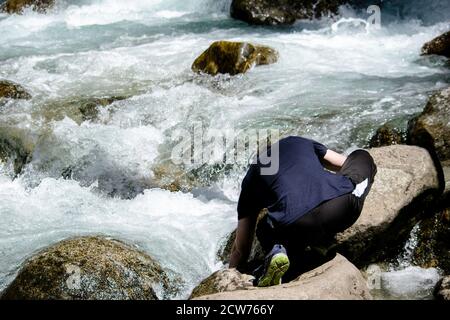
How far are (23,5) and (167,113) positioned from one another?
976 cm

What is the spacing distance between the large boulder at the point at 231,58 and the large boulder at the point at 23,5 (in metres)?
7.97

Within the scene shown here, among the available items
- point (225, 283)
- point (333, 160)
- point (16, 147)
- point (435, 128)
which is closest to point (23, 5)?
point (16, 147)

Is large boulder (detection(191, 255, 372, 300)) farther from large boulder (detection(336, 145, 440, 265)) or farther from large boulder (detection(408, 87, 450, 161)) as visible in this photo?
large boulder (detection(408, 87, 450, 161))

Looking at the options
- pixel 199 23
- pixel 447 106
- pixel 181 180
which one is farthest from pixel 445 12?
pixel 181 180

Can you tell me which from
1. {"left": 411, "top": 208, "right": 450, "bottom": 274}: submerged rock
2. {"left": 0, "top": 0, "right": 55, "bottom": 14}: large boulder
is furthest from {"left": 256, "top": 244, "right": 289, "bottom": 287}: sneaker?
{"left": 0, "top": 0, "right": 55, "bottom": 14}: large boulder

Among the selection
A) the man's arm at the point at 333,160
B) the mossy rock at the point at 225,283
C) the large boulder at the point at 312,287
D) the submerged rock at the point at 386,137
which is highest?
the man's arm at the point at 333,160

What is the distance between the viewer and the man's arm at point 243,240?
414 centimetres

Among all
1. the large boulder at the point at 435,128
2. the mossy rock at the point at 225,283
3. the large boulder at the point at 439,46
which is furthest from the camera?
the large boulder at the point at 439,46

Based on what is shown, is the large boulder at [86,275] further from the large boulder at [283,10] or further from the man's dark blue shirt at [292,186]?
the large boulder at [283,10]

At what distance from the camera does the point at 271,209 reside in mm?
3807

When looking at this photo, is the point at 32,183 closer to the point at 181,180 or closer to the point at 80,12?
the point at 181,180

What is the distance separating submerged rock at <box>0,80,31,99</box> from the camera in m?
8.91

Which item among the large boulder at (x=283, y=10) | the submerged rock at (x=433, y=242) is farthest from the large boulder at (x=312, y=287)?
the large boulder at (x=283, y=10)

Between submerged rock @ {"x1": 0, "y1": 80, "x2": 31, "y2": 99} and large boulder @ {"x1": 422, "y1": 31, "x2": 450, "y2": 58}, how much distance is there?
6.90m
